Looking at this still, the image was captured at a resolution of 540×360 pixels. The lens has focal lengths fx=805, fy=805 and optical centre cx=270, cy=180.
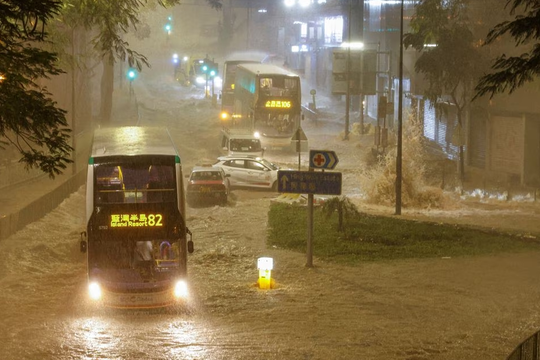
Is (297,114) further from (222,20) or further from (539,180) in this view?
(222,20)

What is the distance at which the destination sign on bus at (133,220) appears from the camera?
15586mm

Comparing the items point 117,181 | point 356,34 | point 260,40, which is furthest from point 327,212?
point 260,40

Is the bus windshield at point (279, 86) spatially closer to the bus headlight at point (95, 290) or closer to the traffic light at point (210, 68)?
the traffic light at point (210, 68)

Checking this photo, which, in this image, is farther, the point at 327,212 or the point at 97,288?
the point at 327,212

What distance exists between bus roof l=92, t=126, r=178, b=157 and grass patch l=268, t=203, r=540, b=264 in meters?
5.67

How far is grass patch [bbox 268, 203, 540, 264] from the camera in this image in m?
22.4

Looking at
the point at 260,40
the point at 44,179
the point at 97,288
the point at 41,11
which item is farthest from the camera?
the point at 260,40

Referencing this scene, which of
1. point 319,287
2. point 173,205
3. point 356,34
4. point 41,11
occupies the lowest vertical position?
point 319,287

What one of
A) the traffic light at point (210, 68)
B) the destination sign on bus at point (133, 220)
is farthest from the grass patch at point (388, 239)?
the traffic light at point (210, 68)

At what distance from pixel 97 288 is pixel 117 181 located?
222 cm

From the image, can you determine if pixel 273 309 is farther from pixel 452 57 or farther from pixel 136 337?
pixel 452 57

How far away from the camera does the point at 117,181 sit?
16469 mm

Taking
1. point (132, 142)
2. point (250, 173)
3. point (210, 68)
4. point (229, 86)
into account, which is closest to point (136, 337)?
point (132, 142)

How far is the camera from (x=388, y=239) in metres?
24.2
